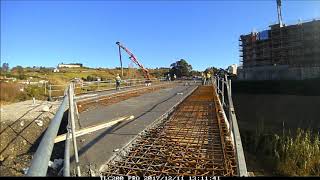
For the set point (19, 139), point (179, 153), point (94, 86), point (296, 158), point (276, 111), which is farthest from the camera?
point (276, 111)

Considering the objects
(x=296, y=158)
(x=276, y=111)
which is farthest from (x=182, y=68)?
(x=296, y=158)

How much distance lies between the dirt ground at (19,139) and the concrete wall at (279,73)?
221 feet

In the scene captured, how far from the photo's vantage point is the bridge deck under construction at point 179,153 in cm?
566

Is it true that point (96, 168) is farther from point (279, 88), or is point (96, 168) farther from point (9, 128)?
point (279, 88)

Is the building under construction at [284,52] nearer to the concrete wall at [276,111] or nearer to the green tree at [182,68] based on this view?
the green tree at [182,68]

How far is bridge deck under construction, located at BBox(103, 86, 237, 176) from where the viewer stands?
566cm

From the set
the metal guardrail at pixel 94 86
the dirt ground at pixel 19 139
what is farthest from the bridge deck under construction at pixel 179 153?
the metal guardrail at pixel 94 86

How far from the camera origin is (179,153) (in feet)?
22.5

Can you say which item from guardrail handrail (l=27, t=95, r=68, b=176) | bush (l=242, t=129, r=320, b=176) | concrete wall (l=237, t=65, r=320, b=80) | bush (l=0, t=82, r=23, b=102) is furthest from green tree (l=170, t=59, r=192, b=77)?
guardrail handrail (l=27, t=95, r=68, b=176)

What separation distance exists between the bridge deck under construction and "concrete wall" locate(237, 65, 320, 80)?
66029mm

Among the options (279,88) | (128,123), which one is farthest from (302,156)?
(279,88)

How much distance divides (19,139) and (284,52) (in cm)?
8541

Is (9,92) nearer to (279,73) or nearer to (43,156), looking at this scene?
(43,156)

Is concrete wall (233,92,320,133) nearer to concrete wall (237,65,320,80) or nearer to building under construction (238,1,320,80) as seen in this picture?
concrete wall (237,65,320,80)
